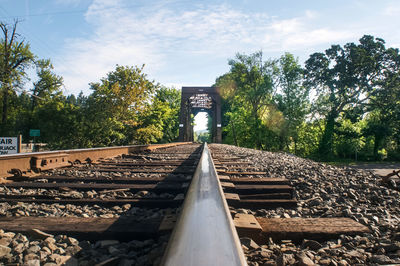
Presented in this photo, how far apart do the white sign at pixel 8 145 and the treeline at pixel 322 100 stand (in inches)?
1182

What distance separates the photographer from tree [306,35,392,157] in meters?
30.1

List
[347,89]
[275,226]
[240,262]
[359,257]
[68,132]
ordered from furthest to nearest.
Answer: [347,89] < [68,132] < [275,226] < [359,257] < [240,262]

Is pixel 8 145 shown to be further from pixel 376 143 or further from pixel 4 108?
pixel 376 143

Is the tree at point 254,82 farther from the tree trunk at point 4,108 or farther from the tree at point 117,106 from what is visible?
the tree trunk at point 4,108

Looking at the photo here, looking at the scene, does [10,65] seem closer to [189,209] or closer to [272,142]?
[189,209]

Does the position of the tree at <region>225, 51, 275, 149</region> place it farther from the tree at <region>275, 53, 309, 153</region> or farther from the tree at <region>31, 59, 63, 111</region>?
the tree at <region>31, 59, 63, 111</region>

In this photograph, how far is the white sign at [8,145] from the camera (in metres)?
7.62

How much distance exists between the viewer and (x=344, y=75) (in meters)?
31.3

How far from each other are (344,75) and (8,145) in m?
34.8

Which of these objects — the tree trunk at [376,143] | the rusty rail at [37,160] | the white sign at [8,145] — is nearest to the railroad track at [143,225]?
the rusty rail at [37,160]

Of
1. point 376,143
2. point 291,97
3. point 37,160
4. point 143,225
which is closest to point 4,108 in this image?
point 37,160

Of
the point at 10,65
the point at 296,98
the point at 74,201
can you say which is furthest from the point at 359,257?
the point at 296,98

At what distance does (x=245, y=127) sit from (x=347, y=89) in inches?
557

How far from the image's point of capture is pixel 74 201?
1.88 meters
